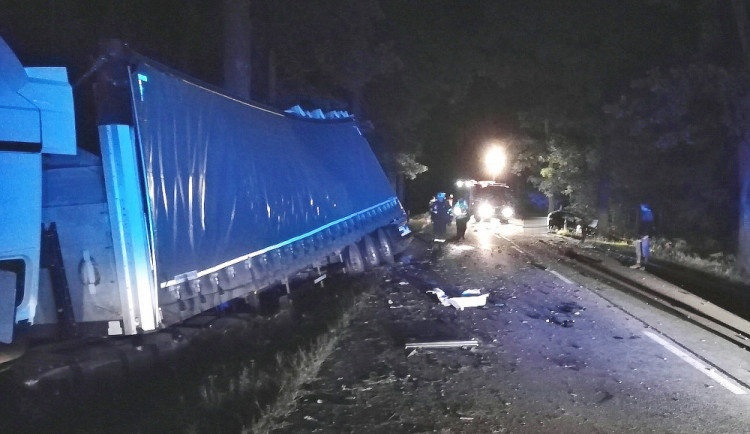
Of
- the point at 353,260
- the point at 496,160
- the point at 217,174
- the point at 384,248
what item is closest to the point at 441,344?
the point at 217,174

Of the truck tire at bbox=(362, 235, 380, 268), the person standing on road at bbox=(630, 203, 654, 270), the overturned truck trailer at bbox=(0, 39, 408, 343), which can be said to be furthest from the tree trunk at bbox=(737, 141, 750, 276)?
the overturned truck trailer at bbox=(0, 39, 408, 343)

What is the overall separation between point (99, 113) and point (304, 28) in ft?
38.7

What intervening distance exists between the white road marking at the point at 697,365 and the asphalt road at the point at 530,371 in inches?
1.0

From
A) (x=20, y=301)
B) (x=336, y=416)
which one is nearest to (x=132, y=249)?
(x=20, y=301)

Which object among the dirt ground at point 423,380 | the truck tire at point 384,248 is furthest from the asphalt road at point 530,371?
the truck tire at point 384,248

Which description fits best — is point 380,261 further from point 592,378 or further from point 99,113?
point 99,113

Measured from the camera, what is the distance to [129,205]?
17.1ft

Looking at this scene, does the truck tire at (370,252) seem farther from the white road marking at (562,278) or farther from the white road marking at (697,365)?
the white road marking at (697,365)

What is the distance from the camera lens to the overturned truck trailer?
15.1 feet

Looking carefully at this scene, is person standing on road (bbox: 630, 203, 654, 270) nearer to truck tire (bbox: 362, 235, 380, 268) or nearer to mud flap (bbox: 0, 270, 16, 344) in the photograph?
truck tire (bbox: 362, 235, 380, 268)

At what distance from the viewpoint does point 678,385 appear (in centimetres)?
659

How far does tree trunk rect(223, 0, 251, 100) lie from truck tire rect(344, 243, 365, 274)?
407 centimetres

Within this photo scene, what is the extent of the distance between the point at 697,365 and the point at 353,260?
7.35 m

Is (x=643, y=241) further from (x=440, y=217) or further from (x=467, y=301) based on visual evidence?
(x=440, y=217)
